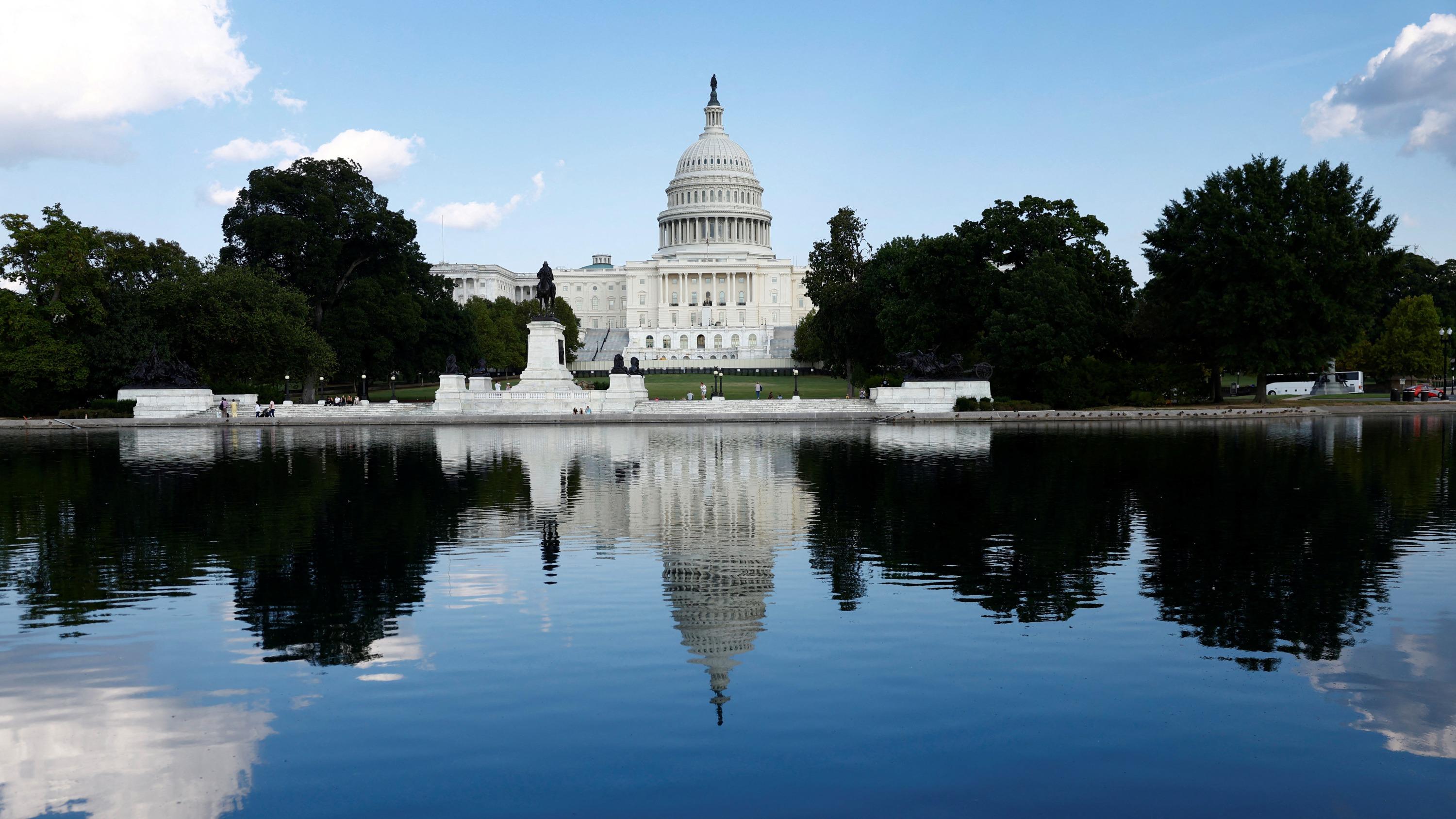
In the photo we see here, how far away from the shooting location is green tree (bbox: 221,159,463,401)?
226 ft

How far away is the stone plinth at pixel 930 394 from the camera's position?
5653 centimetres

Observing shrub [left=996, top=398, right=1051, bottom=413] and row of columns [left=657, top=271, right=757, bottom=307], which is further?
row of columns [left=657, top=271, right=757, bottom=307]

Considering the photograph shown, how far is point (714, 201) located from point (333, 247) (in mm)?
105903

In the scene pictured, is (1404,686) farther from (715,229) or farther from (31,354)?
(715,229)

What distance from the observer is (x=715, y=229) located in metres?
173

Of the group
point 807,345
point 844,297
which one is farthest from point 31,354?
point 807,345

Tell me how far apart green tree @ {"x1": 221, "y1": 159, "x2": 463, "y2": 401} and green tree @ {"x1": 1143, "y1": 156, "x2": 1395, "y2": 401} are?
48.5m

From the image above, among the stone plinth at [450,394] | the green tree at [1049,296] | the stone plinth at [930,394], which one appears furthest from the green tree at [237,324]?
the green tree at [1049,296]

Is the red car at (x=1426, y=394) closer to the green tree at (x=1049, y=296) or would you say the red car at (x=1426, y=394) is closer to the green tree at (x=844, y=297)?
the green tree at (x=1049, y=296)

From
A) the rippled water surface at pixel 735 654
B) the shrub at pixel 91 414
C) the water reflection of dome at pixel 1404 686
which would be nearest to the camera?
the rippled water surface at pixel 735 654

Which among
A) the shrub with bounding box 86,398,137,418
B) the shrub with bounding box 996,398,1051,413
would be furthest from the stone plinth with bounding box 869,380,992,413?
the shrub with bounding box 86,398,137,418

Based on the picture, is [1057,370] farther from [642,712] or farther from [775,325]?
[775,325]

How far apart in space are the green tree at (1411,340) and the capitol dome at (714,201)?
362ft

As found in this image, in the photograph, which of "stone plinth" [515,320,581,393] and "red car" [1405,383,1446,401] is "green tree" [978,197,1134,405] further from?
"stone plinth" [515,320,581,393]
